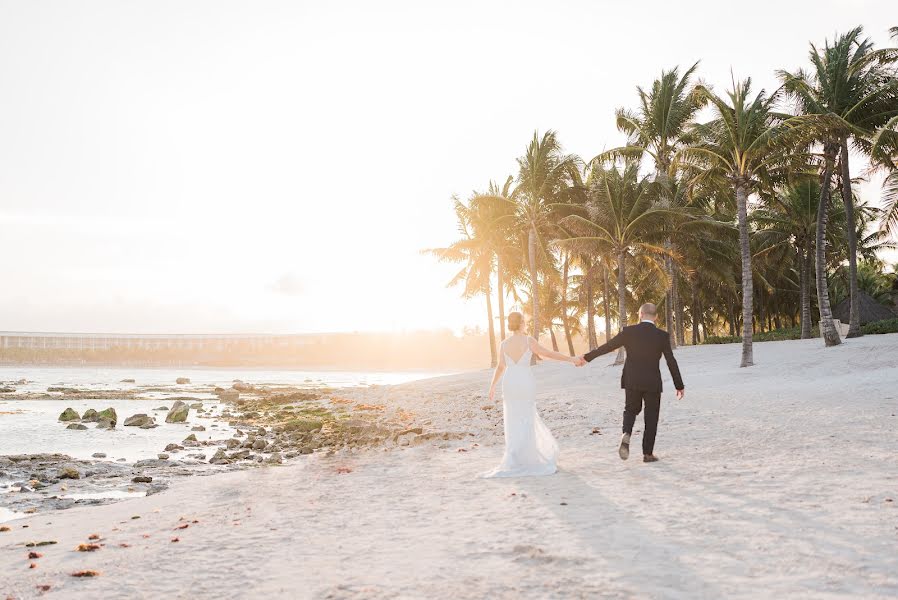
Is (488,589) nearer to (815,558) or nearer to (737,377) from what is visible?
(815,558)

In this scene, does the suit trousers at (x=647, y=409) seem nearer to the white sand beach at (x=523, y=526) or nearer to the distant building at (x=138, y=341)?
the white sand beach at (x=523, y=526)

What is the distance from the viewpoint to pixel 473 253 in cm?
4588

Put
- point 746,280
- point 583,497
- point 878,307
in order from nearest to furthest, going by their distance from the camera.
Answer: point 583,497, point 746,280, point 878,307

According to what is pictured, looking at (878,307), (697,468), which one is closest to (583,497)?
(697,468)

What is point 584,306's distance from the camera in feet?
196

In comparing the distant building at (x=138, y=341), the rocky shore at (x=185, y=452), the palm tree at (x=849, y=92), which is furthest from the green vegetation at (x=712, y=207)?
the distant building at (x=138, y=341)

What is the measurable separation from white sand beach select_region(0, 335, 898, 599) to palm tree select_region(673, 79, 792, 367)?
13.4 metres

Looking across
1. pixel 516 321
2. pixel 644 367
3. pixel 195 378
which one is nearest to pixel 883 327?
pixel 644 367

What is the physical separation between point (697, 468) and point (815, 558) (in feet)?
12.7

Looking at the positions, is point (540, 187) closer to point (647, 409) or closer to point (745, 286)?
point (745, 286)

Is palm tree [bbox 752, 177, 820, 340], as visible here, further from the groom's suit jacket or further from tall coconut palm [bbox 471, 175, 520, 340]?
the groom's suit jacket

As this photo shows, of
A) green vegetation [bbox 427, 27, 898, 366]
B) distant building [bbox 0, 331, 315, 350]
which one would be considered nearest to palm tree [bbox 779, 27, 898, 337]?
green vegetation [bbox 427, 27, 898, 366]

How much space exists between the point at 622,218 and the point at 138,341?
18225cm

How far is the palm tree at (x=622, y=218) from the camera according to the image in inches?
1215
